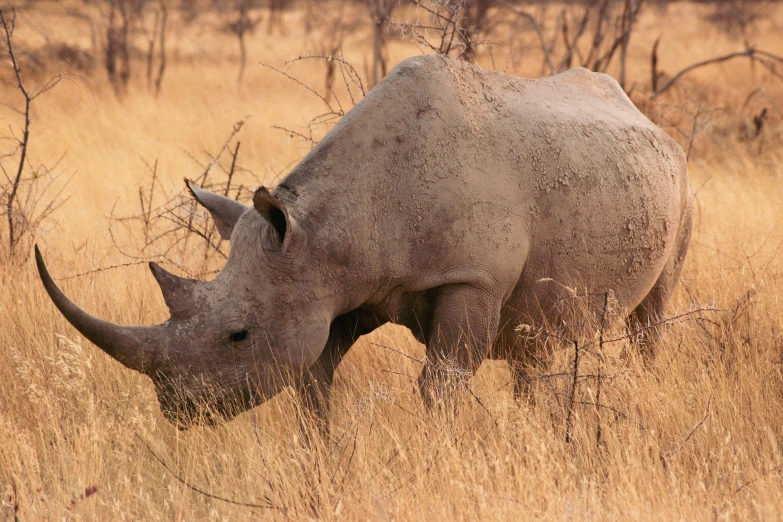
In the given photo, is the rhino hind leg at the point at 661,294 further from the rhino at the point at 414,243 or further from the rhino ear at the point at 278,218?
the rhino ear at the point at 278,218

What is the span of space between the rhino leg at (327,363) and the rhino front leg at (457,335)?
387 millimetres

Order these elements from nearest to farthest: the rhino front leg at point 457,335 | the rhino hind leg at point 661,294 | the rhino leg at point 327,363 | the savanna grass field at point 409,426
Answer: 1. the savanna grass field at point 409,426
2. the rhino front leg at point 457,335
3. the rhino leg at point 327,363
4. the rhino hind leg at point 661,294

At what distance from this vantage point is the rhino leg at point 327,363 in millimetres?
4246

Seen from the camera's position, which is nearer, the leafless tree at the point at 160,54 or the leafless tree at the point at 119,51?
the leafless tree at the point at 119,51

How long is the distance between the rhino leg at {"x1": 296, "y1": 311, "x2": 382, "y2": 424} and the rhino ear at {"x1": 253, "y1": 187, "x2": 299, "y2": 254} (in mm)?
779

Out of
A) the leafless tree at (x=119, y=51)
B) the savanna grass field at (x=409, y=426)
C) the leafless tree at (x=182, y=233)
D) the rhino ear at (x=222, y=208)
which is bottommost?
the savanna grass field at (x=409, y=426)

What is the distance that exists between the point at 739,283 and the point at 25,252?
4.95 meters

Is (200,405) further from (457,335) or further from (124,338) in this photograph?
(457,335)

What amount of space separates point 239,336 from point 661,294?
268cm

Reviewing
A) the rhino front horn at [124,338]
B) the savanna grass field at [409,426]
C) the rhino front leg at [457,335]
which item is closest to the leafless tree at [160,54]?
the savanna grass field at [409,426]

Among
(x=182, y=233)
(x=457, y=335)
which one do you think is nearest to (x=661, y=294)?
(x=457, y=335)

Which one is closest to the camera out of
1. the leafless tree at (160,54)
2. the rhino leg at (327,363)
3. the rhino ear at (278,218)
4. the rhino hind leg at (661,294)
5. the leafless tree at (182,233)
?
the rhino ear at (278,218)

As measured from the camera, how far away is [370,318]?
13.9ft

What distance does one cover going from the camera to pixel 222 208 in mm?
4016
